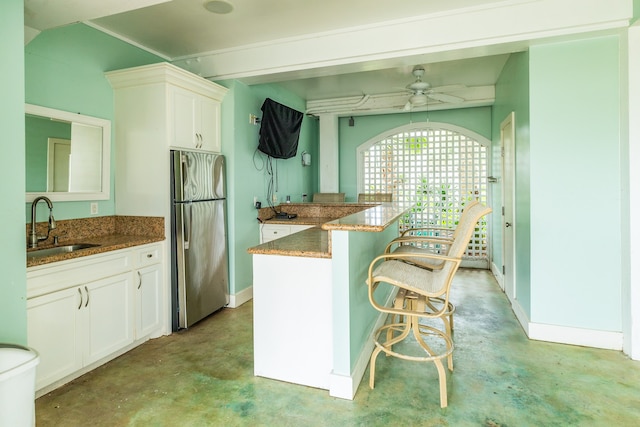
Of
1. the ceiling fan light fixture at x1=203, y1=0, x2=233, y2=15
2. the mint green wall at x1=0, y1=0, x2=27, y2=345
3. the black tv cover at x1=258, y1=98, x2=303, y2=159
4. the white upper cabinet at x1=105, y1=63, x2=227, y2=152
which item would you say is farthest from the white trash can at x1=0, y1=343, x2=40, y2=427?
the black tv cover at x1=258, y1=98, x2=303, y2=159

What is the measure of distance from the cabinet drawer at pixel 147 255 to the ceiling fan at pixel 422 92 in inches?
138

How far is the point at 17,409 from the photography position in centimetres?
128

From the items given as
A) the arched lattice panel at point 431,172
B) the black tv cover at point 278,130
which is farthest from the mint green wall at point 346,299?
the arched lattice panel at point 431,172

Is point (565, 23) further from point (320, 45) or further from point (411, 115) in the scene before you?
point (411, 115)

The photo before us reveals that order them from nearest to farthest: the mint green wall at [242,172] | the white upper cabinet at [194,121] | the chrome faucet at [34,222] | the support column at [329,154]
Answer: the chrome faucet at [34,222]
the white upper cabinet at [194,121]
the mint green wall at [242,172]
the support column at [329,154]

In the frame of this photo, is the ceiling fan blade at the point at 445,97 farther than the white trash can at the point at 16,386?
Yes

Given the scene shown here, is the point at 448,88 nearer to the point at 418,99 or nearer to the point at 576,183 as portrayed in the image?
the point at 418,99

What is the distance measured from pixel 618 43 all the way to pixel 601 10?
0.31 metres

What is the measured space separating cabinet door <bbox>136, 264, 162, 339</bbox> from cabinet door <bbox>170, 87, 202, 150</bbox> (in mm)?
1123

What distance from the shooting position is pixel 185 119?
3.21m

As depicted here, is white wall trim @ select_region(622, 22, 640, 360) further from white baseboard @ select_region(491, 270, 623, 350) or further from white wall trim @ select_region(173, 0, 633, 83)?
white wall trim @ select_region(173, 0, 633, 83)

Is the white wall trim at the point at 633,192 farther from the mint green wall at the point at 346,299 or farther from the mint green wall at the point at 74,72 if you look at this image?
the mint green wall at the point at 74,72

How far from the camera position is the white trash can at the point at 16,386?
124cm

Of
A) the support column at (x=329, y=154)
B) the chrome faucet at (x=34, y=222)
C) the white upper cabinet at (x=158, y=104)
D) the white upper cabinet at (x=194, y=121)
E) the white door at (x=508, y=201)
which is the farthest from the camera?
the support column at (x=329, y=154)
